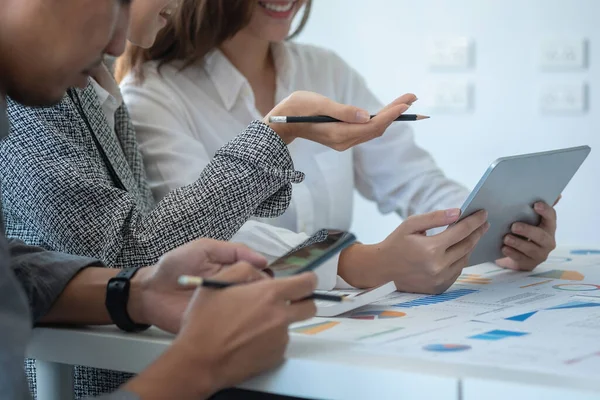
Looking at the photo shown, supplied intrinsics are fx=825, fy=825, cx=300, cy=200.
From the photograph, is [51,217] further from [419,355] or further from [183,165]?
[419,355]

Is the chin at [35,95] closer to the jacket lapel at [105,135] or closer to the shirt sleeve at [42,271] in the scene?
the shirt sleeve at [42,271]

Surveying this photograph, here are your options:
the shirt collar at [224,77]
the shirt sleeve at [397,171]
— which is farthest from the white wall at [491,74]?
the shirt collar at [224,77]

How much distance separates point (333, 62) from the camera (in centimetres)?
178

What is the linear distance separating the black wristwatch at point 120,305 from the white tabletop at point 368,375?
1cm

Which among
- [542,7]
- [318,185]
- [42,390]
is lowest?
[42,390]

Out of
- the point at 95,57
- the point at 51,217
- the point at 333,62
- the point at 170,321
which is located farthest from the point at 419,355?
the point at 333,62

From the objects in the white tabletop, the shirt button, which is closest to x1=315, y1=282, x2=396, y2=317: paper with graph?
the white tabletop

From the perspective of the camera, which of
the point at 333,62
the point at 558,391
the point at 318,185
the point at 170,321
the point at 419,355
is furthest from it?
the point at 333,62

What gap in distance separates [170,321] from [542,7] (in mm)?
1868

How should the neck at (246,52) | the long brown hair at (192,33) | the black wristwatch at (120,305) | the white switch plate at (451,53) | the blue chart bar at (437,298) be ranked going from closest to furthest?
the black wristwatch at (120,305) < the blue chart bar at (437,298) < the long brown hair at (192,33) < the neck at (246,52) < the white switch plate at (451,53)

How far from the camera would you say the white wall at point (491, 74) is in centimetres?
235

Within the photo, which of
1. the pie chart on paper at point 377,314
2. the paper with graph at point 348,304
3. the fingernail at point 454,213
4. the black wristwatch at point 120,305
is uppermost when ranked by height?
the fingernail at point 454,213

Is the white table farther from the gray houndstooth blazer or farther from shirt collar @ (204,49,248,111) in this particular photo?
shirt collar @ (204,49,248,111)

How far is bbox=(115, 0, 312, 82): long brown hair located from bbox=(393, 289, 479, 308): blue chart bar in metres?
0.71
